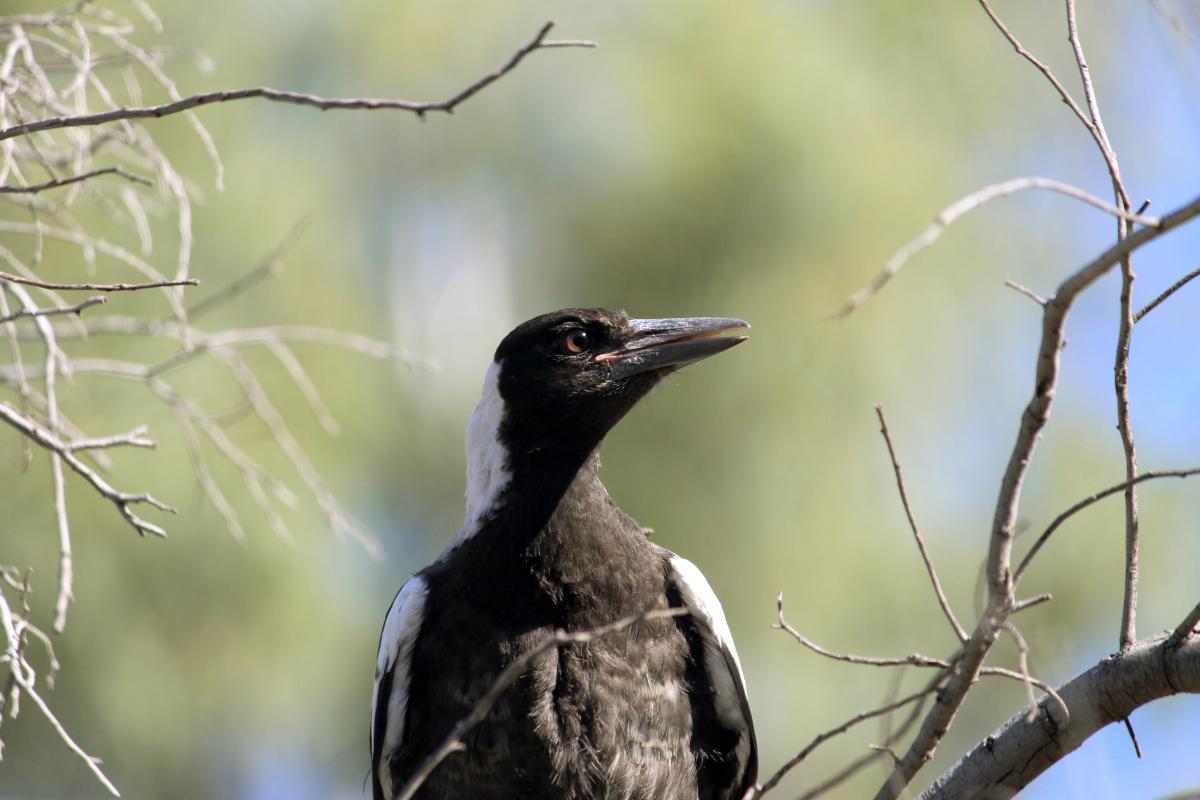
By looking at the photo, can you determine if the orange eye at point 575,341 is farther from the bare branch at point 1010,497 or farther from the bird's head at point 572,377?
the bare branch at point 1010,497

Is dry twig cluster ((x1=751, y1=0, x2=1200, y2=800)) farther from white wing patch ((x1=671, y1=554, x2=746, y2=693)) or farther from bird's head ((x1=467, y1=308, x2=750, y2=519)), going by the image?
bird's head ((x1=467, y1=308, x2=750, y2=519))

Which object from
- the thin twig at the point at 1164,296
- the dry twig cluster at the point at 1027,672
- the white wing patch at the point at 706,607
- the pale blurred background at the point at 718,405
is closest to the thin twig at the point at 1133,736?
the dry twig cluster at the point at 1027,672

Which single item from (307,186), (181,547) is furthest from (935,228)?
(307,186)

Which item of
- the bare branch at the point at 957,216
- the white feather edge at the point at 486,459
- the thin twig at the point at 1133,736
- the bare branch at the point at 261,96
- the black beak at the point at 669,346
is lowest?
the thin twig at the point at 1133,736

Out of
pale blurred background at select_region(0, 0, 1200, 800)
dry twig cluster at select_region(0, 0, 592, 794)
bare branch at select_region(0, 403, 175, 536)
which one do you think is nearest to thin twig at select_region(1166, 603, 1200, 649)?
dry twig cluster at select_region(0, 0, 592, 794)

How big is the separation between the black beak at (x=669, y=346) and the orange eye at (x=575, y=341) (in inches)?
2.6

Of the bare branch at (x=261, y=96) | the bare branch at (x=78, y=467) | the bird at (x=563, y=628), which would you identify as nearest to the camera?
the bare branch at (x=261, y=96)

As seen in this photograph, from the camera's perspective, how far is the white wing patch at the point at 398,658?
3666mm

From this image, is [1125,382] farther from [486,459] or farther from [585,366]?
[486,459]

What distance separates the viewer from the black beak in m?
3.91

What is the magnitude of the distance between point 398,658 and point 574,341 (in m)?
1.05

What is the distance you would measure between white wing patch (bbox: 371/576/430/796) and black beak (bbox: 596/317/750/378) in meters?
0.87

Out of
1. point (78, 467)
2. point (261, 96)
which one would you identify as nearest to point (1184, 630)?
point (261, 96)

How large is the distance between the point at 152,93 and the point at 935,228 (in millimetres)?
6648
